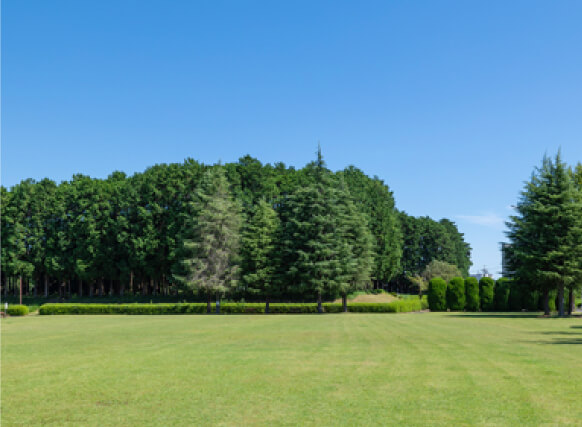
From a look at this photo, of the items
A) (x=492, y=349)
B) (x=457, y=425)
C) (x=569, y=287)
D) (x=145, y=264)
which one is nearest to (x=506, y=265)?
(x=569, y=287)

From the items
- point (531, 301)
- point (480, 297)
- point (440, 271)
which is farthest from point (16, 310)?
point (440, 271)

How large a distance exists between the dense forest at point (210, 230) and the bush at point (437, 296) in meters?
6.40

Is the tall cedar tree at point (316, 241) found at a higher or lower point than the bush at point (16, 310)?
higher

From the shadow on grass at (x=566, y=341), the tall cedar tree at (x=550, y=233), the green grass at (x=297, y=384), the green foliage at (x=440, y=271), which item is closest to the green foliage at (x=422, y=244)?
the green foliage at (x=440, y=271)

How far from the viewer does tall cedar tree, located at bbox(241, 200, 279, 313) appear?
4784cm

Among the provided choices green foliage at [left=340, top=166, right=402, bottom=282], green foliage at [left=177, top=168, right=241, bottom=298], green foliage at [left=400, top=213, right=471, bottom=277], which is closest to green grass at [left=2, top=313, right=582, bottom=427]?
green foliage at [left=177, top=168, right=241, bottom=298]

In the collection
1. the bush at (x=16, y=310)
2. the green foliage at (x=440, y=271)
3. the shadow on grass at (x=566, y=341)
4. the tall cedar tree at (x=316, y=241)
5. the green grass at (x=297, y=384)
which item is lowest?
the bush at (x=16, y=310)

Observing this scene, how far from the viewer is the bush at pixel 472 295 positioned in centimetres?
4653

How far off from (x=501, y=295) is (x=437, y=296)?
5920 mm

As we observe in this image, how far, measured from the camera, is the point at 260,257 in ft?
159

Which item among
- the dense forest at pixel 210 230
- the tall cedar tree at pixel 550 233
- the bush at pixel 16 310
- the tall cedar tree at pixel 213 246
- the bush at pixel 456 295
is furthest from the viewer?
the tall cedar tree at pixel 213 246

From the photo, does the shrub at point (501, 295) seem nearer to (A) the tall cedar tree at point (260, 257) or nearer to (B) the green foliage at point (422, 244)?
(A) the tall cedar tree at point (260, 257)

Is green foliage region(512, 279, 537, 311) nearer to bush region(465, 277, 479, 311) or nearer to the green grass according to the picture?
bush region(465, 277, 479, 311)

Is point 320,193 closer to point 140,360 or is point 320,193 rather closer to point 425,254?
point 140,360
